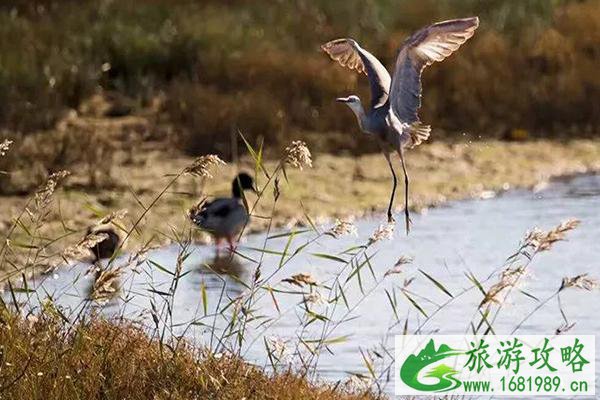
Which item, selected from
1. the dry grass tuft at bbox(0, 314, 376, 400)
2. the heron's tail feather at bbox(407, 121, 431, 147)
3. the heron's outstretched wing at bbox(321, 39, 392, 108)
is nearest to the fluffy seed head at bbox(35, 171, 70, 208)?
the dry grass tuft at bbox(0, 314, 376, 400)

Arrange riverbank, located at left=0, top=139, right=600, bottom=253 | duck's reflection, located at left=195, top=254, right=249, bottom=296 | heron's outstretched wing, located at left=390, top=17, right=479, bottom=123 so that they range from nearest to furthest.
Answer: heron's outstretched wing, located at left=390, top=17, right=479, bottom=123, duck's reflection, located at left=195, top=254, right=249, bottom=296, riverbank, located at left=0, top=139, right=600, bottom=253

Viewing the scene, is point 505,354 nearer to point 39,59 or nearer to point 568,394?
point 568,394

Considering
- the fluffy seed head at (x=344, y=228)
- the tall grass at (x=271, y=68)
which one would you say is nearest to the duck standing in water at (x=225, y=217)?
the tall grass at (x=271, y=68)

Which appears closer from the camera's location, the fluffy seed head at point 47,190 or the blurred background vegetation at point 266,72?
the fluffy seed head at point 47,190

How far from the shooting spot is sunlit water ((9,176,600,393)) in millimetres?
8844

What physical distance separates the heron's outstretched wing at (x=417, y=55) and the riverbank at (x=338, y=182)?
3.98m

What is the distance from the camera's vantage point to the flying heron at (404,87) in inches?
309

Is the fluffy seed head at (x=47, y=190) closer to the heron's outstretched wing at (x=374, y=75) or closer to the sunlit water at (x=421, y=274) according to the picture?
the sunlit water at (x=421, y=274)

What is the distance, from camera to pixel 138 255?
6.35 meters

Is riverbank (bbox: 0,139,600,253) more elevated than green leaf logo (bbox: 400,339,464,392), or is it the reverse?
green leaf logo (bbox: 400,339,464,392)

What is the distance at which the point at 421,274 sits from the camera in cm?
1052

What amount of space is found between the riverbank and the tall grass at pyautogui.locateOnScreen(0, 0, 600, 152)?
1.51ft

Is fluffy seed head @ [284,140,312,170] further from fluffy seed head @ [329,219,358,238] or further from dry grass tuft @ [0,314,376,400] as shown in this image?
dry grass tuft @ [0,314,376,400]

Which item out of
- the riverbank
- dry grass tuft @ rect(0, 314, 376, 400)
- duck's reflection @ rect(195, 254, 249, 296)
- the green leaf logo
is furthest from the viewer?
the riverbank
